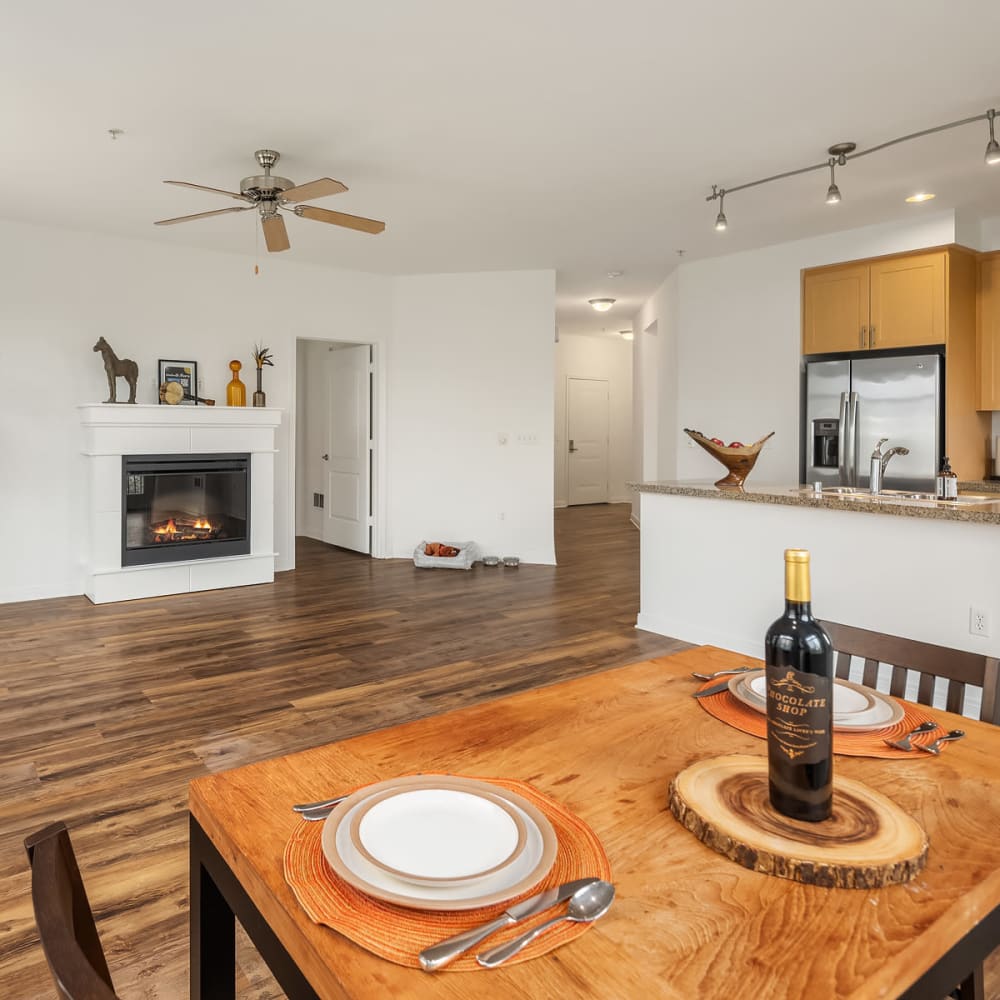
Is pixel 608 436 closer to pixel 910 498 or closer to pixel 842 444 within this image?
pixel 842 444

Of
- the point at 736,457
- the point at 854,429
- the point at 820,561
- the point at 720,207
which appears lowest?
the point at 820,561

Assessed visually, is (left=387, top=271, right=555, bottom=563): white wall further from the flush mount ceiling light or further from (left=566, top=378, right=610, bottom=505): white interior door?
(left=566, top=378, right=610, bottom=505): white interior door

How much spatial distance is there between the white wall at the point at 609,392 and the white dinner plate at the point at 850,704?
10.1 metres

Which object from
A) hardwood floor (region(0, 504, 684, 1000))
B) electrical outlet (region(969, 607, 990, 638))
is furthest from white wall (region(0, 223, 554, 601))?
electrical outlet (region(969, 607, 990, 638))

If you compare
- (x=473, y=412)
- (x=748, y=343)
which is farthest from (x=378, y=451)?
(x=748, y=343)

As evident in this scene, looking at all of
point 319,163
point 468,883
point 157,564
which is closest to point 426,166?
point 319,163

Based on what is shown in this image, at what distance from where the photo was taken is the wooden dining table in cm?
64

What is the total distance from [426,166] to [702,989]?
421 cm

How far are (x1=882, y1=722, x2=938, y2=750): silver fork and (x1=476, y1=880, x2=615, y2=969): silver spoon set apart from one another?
0.56 metres

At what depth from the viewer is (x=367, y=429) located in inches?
274

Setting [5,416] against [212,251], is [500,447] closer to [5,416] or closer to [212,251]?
[212,251]

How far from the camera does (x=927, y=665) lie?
1.39 meters

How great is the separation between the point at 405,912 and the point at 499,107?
11.4 ft

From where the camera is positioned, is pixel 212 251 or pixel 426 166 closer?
pixel 426 166
